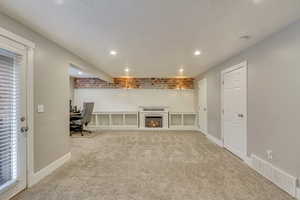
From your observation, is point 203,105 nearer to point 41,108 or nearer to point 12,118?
point 41,108

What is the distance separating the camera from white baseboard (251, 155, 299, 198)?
242 cm

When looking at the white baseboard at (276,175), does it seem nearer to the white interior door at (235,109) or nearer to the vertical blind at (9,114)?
the white interior door at (235,109)

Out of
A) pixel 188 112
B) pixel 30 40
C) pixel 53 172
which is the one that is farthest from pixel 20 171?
pixel 188 112

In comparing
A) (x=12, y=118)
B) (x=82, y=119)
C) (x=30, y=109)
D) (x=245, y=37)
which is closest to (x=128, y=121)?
(x=82, y=119)

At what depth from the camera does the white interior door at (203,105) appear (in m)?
6.54

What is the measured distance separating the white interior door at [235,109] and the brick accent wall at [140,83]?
3.50 meters

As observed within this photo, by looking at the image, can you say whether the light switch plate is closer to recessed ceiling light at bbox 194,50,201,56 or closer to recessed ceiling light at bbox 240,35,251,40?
recessed ceiling light at bbox 194,50,201,56

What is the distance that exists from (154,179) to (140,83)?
18.9 ft

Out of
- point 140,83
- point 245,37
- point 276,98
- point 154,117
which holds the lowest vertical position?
point 154,117

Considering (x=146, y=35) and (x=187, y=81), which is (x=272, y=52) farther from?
(x=187, y=81)

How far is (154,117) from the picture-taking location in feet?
26.9

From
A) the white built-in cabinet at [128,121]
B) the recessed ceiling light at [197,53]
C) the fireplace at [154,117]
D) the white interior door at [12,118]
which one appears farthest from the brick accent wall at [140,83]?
the white interior door at [12,118]


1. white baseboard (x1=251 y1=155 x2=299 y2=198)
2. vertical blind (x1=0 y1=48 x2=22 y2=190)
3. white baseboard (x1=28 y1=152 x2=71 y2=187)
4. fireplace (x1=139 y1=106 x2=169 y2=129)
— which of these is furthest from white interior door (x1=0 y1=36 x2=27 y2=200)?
fireplace (x1=139 y1=106 x2=169 y2=129)

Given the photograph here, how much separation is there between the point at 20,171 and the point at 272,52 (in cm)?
406
